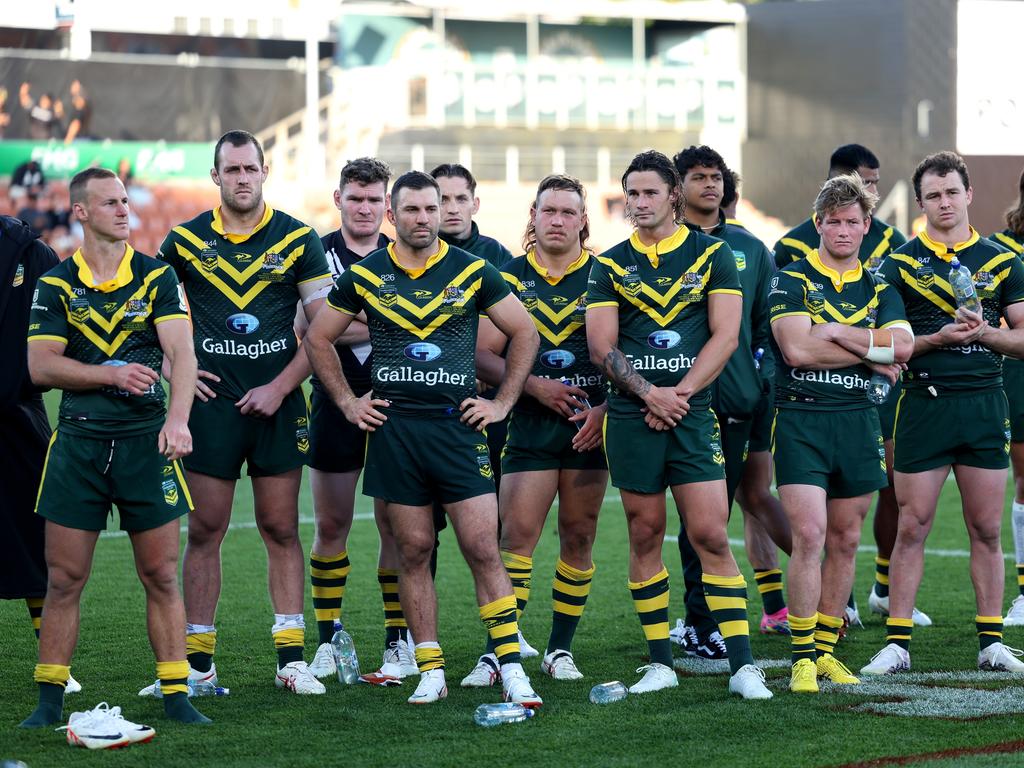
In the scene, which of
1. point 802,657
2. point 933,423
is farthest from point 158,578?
point 933,423

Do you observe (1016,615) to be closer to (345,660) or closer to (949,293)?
(949,293)

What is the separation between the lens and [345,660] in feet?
20.8

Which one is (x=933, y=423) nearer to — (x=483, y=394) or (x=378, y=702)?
(x=483, y=394)

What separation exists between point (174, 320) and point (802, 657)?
284 cm

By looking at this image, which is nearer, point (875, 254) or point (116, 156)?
point (875, 254)

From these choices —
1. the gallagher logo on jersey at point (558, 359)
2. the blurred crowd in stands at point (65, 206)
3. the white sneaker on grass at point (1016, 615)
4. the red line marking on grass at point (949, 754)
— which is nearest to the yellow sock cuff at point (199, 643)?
the gallagher logo on jersey at point (558, 359)

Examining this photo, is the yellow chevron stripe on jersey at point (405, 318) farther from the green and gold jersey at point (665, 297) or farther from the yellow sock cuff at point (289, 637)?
the yellow sock cuff at point (289, 637)

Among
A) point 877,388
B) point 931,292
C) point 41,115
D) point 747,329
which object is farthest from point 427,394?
point 41,115

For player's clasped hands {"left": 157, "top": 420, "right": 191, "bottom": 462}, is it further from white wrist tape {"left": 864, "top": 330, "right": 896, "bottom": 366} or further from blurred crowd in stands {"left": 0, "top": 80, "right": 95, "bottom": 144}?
blurred crowd in stands {"left": 0, "top": 80, "right": 95, "bottom": 144}

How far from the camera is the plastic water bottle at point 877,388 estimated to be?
6023mm

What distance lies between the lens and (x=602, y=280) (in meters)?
5.92

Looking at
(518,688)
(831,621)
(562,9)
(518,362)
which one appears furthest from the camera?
(562,9)

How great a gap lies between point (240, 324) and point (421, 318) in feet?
2.70

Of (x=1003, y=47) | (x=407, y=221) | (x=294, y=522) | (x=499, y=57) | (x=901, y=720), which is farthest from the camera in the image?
(x=499, y=57)
